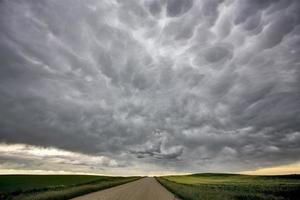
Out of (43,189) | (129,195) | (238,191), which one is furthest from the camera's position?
(238,191)

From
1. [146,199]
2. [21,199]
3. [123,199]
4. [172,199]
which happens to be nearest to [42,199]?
[21,199]

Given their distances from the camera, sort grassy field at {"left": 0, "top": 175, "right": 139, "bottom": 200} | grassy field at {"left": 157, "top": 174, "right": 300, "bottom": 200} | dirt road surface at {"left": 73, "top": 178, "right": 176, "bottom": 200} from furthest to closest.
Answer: grassy field at {"left": 157, "top": 174, "right": 300, "bottom": 200} → dirt road surface at {"left": 73, "top": 178, "right": 176, "bottom": 200} → grassy field at {"left": 0, "top": 175, "right": 139, "bottom": 200}

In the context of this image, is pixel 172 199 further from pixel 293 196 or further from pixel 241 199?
pixel 293 196

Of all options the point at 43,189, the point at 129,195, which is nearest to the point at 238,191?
the point at 129,195

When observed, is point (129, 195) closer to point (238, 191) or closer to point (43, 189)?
point (43, 189)

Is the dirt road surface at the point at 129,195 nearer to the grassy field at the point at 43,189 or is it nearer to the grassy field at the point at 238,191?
the grassy field at the point at 238,191

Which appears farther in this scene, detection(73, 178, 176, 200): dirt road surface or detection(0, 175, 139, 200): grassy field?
detection(73, 178, 176, 200): dirt road surface

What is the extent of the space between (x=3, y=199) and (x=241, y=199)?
70.4ft

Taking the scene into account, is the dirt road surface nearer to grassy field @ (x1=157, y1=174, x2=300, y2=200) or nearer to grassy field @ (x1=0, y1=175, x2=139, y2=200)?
grassy field @ (x1=157, y1=174, x2=300, y2=200)

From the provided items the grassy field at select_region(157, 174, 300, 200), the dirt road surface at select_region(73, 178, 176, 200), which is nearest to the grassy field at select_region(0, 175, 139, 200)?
the dirt road surface at select_region(73, 178, 176, 200)

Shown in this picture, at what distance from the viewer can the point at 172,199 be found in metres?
23.5

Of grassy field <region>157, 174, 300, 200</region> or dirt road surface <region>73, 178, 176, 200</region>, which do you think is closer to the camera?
dirt road surface <region>73, 178, 176, 200</region>

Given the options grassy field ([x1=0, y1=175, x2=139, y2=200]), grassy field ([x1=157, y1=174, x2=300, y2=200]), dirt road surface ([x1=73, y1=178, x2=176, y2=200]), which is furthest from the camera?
grassy field ([x1=157, y1=174, x2=300, y2=200])

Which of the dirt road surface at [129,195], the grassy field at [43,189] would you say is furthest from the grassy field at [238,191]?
the grassy field at [43,189]
